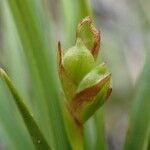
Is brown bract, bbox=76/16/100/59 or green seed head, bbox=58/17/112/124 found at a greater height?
brown bract, bbox=76/16/100/59

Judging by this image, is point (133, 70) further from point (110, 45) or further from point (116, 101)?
point (110, 45)

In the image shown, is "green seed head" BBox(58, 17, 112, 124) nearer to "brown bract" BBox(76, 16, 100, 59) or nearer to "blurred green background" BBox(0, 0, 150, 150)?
"brown bract" BBox(76, 16, 100, 59)

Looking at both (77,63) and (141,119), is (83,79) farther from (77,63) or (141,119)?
(141,119)

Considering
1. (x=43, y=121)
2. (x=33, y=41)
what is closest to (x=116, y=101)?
(x=43, y=121)

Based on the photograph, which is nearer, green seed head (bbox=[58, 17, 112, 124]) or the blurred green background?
green seed head (bbox=[58, 17, 112, 124])

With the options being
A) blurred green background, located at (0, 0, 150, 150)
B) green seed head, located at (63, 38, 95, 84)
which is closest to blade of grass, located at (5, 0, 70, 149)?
blurred green background, located at (0, 0, 150, 150)

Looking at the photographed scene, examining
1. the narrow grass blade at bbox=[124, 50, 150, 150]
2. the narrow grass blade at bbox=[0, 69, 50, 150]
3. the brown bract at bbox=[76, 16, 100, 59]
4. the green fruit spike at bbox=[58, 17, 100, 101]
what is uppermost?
the brown bract at bbox=[76, 16, 100, 59]

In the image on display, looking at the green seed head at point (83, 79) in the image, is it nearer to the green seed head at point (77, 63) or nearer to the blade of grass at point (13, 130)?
the green seed head at point (77, 63)
